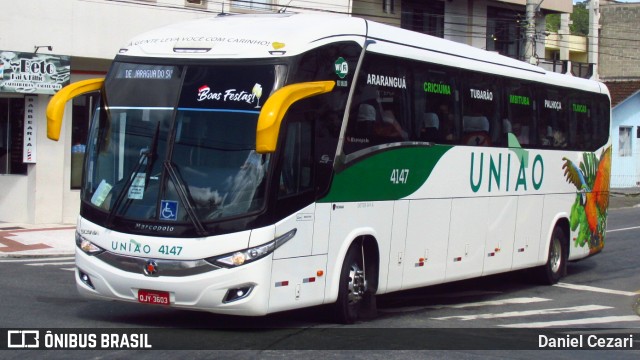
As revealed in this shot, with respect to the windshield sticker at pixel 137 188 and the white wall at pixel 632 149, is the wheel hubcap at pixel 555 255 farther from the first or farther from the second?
the white wall at pixel 632 149

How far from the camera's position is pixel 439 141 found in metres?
13.4

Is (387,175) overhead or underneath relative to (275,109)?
underneath

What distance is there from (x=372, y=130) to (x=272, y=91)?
195 centimetres

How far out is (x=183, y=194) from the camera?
401 inches

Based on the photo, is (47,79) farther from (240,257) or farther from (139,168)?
(240,257)

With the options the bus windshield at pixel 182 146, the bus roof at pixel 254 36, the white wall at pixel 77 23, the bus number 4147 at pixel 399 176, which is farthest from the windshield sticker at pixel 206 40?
the white wall at pixel 77 23

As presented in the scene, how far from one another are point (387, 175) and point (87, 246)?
12.2 ft

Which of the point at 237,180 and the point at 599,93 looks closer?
the point at 237,180

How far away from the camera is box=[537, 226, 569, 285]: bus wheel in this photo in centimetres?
1708

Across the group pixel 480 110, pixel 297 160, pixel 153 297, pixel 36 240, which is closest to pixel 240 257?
pixel 153 297

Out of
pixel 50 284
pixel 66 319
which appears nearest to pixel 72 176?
pixel 50 284

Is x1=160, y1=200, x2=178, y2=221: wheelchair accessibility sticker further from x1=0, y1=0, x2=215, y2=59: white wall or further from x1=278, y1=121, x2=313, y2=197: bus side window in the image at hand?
x1=0, y1=0, x2=215, y2=59: white wall

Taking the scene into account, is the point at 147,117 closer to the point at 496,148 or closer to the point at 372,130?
the point at 372,130

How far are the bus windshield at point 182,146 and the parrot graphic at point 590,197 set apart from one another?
852 cm
